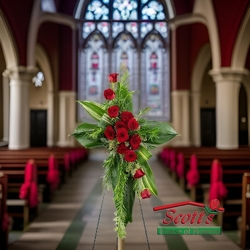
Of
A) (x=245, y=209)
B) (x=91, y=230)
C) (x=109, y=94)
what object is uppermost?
(x=109, y=94)

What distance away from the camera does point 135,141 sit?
1.93 m

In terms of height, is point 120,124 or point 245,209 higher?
point 120,124

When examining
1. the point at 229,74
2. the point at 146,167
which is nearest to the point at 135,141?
the point at 146,167

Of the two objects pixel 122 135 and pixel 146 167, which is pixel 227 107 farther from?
pixel 122 135

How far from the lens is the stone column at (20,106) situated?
10.9 m

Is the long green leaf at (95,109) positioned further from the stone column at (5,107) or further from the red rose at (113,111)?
the stone column at (5,107)

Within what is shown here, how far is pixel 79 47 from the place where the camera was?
19047 mm

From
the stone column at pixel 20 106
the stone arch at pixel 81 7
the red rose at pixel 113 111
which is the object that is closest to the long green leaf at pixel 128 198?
the red rose at pixel 113 111

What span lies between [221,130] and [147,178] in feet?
33.1

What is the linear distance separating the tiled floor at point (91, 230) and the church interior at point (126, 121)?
A: 21mm

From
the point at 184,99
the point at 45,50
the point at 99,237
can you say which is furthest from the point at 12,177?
the point at 184,99

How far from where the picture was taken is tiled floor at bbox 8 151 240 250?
4258mm

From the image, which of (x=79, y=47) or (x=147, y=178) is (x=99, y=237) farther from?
(x=79, y=47)

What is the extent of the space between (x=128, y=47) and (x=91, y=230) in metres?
15.4
